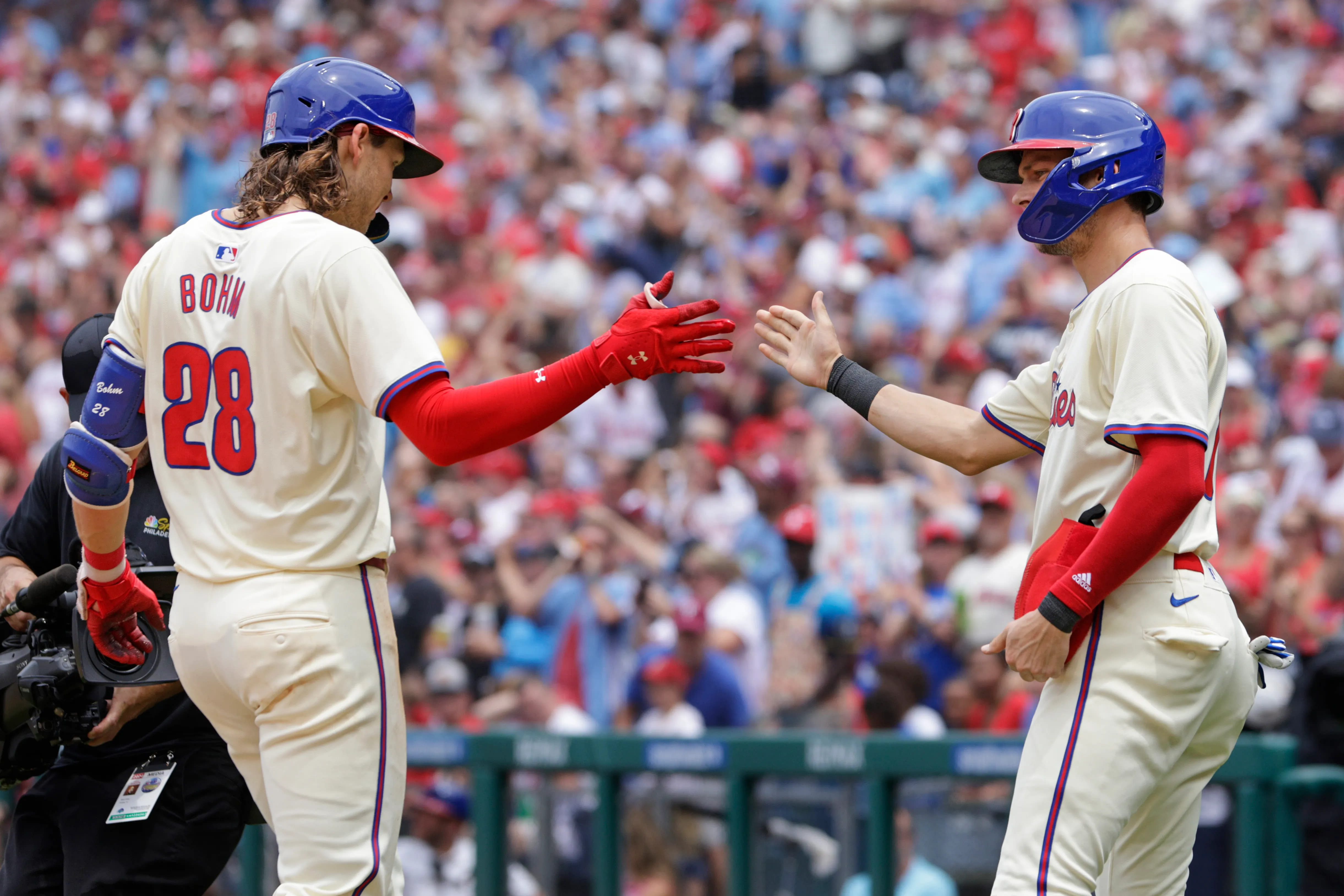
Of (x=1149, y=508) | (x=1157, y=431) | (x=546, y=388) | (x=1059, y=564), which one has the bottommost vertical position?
(x=1059, y=564)

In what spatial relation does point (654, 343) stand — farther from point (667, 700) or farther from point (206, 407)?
point (667, 700)

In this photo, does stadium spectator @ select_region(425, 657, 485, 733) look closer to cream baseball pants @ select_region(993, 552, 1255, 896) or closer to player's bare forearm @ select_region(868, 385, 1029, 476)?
player's bare forearm @ select_region(868, 385, 1029, 476)

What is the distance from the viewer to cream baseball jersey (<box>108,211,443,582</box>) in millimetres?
3438

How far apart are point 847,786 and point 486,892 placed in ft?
4.90

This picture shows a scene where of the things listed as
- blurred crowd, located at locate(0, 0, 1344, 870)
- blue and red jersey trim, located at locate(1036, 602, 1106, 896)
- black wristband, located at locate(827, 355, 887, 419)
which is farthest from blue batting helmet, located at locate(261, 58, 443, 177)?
blue and red jersey trim, located at locate(1036, 602, 1106, 896)

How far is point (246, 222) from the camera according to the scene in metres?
3.62

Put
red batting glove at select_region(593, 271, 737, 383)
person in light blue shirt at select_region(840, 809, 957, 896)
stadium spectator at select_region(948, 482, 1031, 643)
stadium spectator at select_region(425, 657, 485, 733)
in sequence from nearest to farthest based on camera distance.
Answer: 1. red batting glove at select_region(593, 271, 737, 383)
2. person in light blue shirt at select_region(840, 809, 957, 896)
3. stadium spectator at select_region(948, 482, 1031, 643)
4. stadium spectator at select_region(425, 657, 485, 733)

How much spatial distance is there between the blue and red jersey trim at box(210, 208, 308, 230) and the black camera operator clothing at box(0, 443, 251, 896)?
0.92 meters

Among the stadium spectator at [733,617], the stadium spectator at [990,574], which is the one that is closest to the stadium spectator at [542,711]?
the stadium spectator at [733,617]

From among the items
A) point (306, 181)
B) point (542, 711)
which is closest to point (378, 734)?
point (306, 181)

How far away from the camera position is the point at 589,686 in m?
8.69

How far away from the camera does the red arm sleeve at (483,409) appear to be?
336cm

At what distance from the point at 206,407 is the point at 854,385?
5.44ft

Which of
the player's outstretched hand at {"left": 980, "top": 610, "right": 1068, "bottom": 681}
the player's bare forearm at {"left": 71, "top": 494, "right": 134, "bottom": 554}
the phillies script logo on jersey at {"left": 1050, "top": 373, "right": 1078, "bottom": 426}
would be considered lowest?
the player's outstretched hand at {"left": 980, "top": 610, "right": 1068, "bottom": 681}
